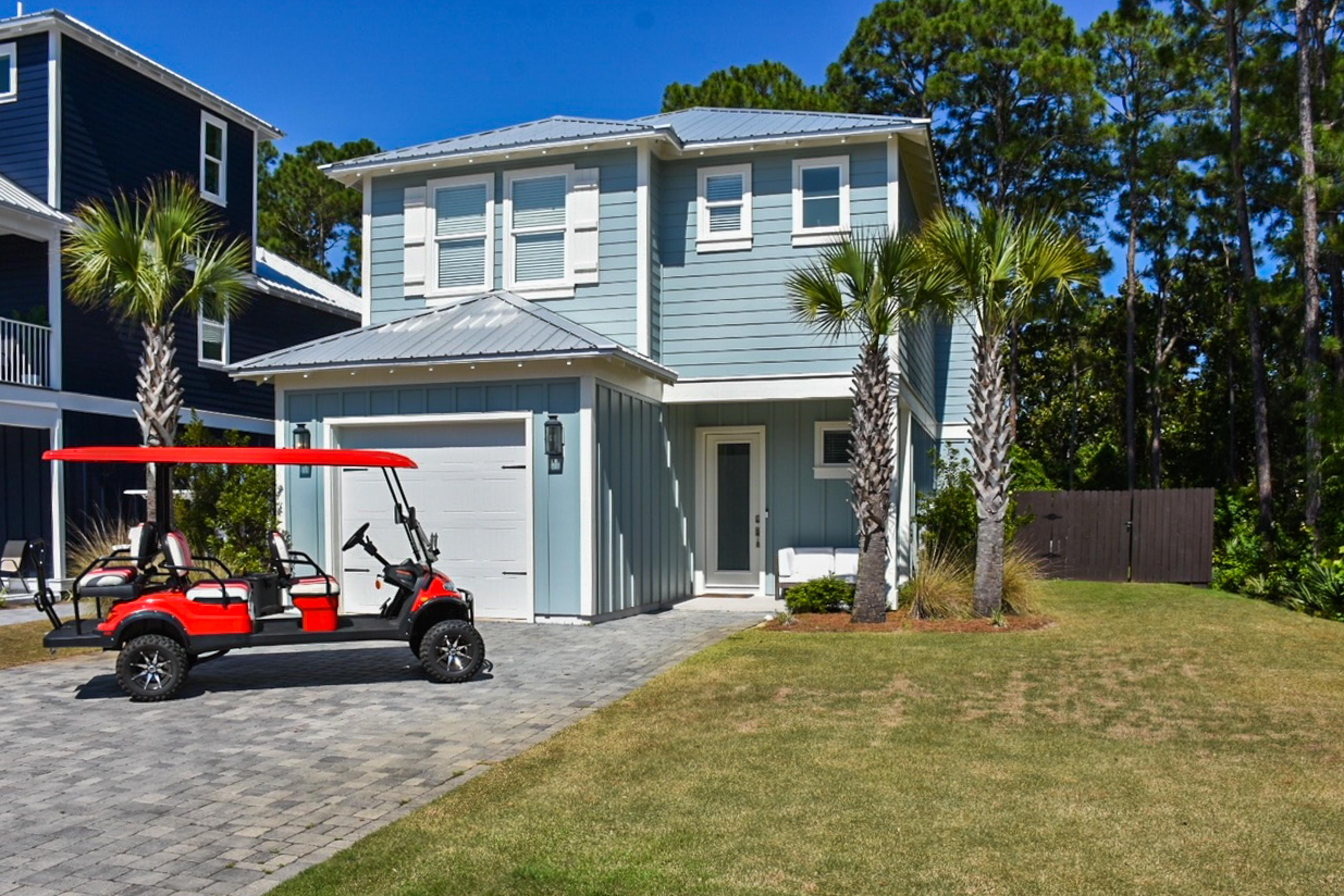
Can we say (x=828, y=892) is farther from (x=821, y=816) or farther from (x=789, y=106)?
(x=789, y=106)

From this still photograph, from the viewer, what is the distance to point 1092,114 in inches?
1081

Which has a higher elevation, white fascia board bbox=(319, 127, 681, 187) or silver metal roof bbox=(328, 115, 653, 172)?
silver metal roof bbox=(328, 115, 653, 172)

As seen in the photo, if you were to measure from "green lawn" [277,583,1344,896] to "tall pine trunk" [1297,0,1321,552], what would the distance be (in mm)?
7782

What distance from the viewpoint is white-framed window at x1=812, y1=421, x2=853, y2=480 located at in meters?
15.8

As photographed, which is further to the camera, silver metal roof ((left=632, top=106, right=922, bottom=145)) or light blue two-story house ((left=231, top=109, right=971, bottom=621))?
silver metal roof ((left=632, top=106, right=922, bottom=145))

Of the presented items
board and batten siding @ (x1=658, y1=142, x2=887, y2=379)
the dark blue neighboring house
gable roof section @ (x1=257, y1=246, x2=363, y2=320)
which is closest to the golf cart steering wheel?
board and batten siding @ (x1=658, y1=142, x2=887, y2=379)

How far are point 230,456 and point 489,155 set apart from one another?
7860 millimetres

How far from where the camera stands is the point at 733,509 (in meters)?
16.3

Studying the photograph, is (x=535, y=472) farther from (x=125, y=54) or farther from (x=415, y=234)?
(x=125, y=54)

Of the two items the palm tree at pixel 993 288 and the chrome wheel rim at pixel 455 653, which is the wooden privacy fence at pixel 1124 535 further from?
the chrome wheel rim at pixel 455 653

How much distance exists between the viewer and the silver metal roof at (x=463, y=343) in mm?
12820

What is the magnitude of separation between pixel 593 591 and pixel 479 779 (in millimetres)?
6460

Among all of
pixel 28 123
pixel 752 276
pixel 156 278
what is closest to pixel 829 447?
pixel 752 276

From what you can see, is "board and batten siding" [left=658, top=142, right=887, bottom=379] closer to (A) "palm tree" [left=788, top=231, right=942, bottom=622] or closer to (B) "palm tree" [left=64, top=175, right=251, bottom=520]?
(A) "palm tree" [left=788, top=231, right=942, bottom=622]
